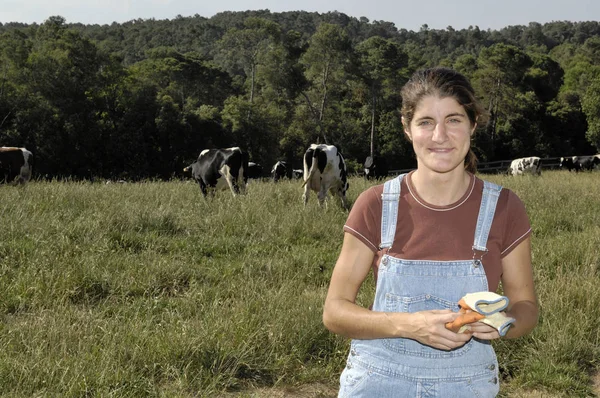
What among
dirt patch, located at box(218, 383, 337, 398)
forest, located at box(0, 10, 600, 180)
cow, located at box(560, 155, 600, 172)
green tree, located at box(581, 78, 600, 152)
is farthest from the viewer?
green tree, located at box(581, 78, 600, 152)

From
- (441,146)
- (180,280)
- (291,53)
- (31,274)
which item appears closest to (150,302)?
(180,280)

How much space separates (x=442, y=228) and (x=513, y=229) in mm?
227

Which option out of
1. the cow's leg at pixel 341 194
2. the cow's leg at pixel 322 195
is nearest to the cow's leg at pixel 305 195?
the cow's leg at pixel 322 195

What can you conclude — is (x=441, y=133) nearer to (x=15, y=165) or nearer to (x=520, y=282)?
(x=520, y=282)

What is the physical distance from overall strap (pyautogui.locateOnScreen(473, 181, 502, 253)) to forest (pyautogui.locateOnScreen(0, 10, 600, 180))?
2799 cm

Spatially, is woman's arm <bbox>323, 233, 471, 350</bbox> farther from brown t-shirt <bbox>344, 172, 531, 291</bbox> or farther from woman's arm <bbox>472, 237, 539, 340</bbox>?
woman's arm <bbox>472, 237, 539, 340</bbox>

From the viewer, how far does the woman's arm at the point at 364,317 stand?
165 centimetres

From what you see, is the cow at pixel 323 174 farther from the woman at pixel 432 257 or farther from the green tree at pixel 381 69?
the green tree at pixel 381 69

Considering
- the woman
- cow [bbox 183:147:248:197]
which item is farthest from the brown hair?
cow [bbox 183:147:248:197]

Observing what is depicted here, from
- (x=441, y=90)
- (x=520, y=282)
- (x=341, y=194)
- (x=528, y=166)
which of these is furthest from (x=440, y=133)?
(x=528, y=166)

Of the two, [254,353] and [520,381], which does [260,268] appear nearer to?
[254,353]

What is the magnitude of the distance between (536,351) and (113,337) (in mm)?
2942

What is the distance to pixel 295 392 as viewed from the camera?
3920 millimetres

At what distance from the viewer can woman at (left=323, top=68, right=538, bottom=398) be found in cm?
182
